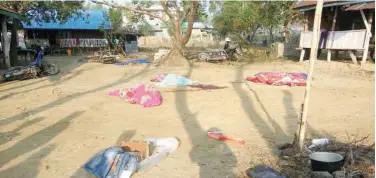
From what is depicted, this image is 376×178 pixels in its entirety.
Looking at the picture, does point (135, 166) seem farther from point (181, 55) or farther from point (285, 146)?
point (181, 55)

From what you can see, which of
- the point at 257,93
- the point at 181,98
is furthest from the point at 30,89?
the point at 257,93

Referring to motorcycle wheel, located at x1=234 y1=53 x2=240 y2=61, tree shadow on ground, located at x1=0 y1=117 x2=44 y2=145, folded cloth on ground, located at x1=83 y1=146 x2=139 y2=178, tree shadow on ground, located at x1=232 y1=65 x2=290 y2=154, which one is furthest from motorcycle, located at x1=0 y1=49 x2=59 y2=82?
motorcycle wheel, located at x1=234 y1=53 x2=240 y2=61

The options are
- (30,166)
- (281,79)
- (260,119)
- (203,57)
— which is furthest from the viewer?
(203,57)

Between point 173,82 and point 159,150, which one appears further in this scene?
point 173,82

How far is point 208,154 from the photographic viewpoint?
5262 mm

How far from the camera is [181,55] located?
721 inches

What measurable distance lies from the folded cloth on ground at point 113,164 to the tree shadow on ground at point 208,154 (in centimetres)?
87

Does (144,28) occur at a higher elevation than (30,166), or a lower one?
higher

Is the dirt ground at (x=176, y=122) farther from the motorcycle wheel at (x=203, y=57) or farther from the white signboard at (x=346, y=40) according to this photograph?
the motorcycle wheel at (x=203, y=57)

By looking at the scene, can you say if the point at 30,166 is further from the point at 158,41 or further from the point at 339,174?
the point at 158,41

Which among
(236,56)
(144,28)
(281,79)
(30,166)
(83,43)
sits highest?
(144,28)

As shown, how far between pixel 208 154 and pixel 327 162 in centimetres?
172

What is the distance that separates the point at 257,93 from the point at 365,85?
3.81 metres

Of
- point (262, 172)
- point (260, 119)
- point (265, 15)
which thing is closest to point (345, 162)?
point (262, 172)
